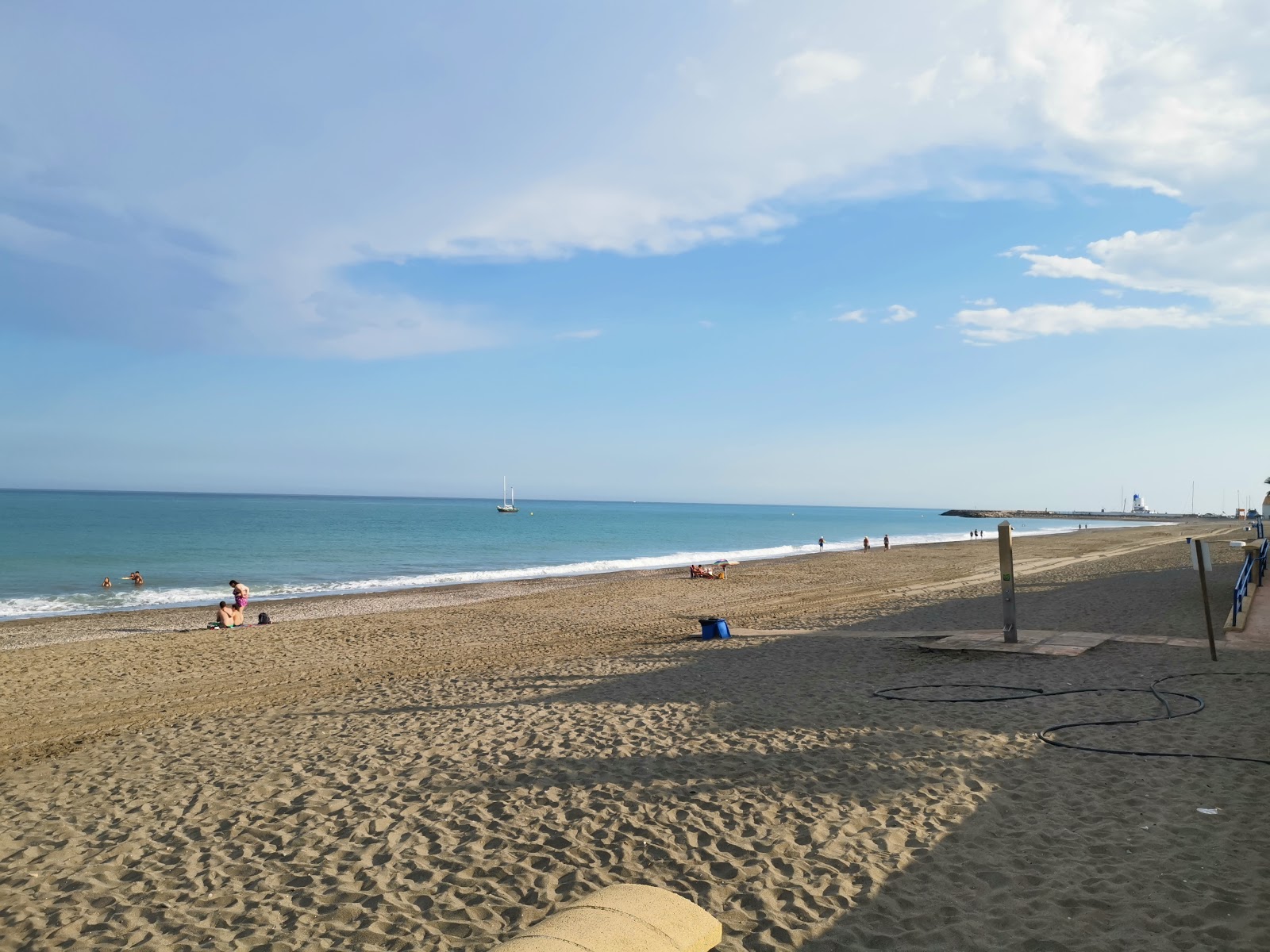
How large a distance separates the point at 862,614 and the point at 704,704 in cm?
977

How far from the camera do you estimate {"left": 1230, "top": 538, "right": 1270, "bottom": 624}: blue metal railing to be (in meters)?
12.6

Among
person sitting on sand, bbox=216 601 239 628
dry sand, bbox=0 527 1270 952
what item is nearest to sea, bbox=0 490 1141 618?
person sitting on sand, bbox=216 601 239 628

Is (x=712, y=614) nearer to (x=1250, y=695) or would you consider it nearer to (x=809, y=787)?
(x=1250, y=695)

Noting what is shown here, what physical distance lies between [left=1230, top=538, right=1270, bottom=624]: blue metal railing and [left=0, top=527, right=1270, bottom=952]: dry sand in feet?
3.86

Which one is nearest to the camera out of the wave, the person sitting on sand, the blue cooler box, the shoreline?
the blue cooler box

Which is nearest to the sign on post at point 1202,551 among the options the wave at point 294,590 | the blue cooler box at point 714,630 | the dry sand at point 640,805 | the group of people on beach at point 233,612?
the dry sand at point 640,805

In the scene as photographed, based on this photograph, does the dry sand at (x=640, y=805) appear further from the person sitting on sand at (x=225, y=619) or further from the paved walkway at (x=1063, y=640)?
the person sitting on sand at (x=225, y=619)

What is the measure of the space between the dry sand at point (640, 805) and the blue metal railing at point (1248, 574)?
3.86 feet

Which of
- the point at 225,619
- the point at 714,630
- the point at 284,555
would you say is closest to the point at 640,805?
the point at 714,630

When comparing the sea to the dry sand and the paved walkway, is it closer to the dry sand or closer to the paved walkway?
the dry sand

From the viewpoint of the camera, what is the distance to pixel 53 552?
42.3 metres

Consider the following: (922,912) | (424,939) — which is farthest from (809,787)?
(424,939)

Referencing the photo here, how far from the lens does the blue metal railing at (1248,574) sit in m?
12.6

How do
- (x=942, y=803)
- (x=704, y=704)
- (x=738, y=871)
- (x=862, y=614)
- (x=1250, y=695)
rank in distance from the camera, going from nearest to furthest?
(x=738, y=871)
(x=942, y=803)
(x=1250, y=695)
(x=704, y=704)
(x=862, y=614)
